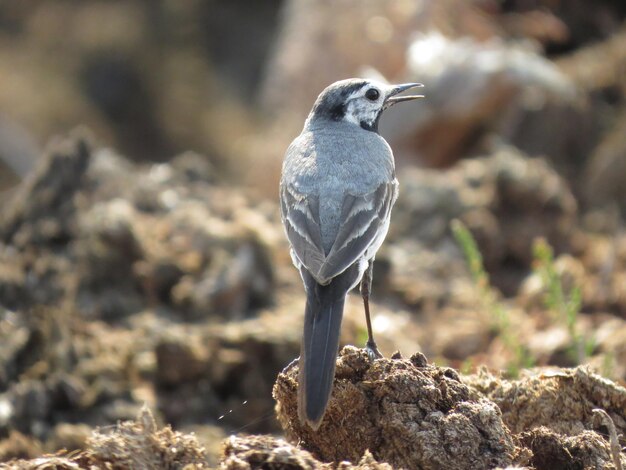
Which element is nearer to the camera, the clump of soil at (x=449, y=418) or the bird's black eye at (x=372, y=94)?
the clump of soil at (x=449, y=418)

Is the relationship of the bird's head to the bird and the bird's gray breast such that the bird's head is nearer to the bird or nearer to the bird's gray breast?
the bird

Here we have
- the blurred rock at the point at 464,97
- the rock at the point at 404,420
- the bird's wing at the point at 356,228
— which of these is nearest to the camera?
the rock at the point at 404,420

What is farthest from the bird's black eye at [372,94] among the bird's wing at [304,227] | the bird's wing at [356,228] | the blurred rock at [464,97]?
the blurred rock at [464,97]

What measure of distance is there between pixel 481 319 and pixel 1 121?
8.92 m

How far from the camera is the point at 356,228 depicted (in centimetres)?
493

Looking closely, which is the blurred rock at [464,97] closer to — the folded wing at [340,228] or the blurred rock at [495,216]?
the blurred rock at [495,216]

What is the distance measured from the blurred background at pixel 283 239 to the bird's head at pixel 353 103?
928mm

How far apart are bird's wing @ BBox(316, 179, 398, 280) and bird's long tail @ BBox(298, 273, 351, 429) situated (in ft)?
0.20

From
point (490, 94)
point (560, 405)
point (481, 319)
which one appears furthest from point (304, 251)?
point (490, 94)

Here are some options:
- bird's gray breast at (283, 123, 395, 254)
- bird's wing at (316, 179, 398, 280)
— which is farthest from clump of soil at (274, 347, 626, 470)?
bird's gray breast at (283, 123, 395, 254)

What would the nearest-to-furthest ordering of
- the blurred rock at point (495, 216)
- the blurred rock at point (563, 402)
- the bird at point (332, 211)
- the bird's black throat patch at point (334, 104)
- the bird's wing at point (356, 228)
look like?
the bird at point (332, 211) < the blurred rock at point (563, 402) < the bird's wing at point (356, 228) < the bird's black throat patch at point (334, 104) < the blurred rock at point (495, 216)

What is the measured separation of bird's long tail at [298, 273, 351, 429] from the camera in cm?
385

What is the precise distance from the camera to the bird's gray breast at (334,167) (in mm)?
→ 5043

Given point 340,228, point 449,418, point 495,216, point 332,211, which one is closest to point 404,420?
point 449,418
